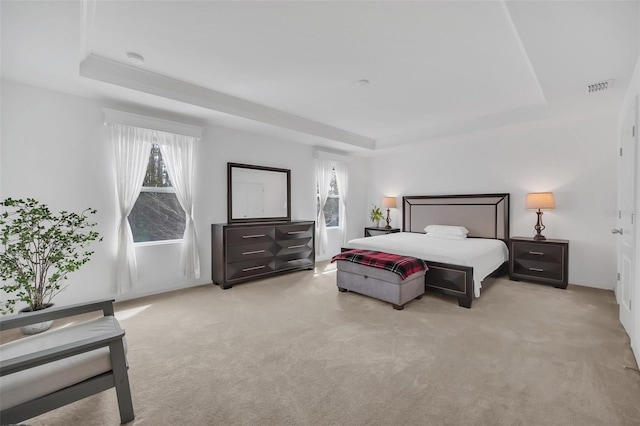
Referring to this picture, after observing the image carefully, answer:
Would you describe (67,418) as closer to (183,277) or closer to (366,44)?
(183,277)

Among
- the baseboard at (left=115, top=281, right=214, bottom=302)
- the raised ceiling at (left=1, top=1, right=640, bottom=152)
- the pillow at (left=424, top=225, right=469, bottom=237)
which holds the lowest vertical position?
the baseboard at (left=115, top=281, right=214, bottom=302)

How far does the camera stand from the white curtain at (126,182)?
3502mm

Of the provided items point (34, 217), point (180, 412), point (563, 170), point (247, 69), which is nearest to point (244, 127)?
point (247, 69)

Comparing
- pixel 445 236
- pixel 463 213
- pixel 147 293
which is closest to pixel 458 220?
pixel 463 213

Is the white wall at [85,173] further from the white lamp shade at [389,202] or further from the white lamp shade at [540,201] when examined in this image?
the white lamp shade at [540,201]

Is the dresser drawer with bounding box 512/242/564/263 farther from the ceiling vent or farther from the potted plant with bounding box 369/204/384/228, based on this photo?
the potted plant with bounding box 369/204/384/228

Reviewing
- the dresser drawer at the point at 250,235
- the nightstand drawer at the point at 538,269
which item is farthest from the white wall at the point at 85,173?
the nightstand drawer at the point at 538,269

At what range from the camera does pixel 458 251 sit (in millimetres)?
3689

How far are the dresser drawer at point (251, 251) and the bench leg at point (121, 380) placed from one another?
2537mm

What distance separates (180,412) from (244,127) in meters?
3.80

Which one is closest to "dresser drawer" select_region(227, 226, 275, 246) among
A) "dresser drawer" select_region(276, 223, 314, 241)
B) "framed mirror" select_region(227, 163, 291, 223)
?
"dresser drawer" select_region(276, 223, 314, 241)

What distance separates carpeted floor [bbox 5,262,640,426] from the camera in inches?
65.8

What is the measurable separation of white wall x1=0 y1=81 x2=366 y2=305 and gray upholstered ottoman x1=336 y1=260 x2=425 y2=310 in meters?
2.21

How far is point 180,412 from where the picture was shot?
168 centimetres
